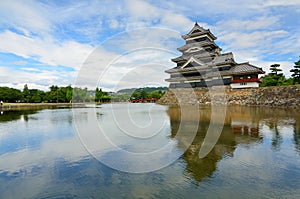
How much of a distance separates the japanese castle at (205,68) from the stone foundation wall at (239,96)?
133 cm

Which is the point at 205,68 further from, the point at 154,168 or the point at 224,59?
the point at 154,168

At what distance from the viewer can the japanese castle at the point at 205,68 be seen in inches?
1051

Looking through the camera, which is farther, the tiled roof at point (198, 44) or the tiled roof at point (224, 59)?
the tiled roof at point (198, 44)

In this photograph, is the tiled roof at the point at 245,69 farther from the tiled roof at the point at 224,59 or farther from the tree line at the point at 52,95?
the tree line at the point at 52,95

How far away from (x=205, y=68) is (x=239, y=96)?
25.5ft

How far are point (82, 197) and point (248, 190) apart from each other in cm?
338

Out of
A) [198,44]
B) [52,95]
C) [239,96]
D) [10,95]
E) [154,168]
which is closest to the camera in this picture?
[154,168]

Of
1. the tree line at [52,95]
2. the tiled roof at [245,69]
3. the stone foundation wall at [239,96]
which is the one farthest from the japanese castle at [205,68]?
the tree line at [52,95]

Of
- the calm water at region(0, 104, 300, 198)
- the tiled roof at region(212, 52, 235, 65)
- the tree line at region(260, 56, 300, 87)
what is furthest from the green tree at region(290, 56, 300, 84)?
the calm water at region(0, 104, 300, 198)

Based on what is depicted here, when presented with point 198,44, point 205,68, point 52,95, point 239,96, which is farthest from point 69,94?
point 239,96

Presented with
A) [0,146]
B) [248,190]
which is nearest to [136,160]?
[248,190]

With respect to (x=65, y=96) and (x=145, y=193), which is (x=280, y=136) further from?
(x=65, y=96)

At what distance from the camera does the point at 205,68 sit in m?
30.8

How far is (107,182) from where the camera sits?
419cm
